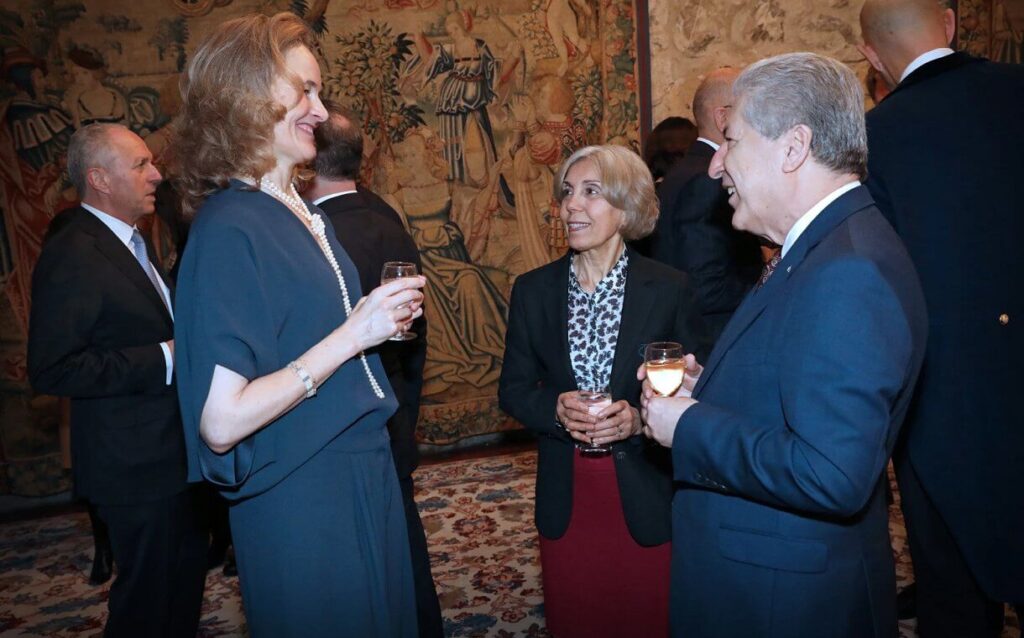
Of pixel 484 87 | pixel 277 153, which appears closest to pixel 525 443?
pixel 484 87

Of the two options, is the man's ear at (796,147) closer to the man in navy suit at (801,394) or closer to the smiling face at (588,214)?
the man in navy suit at (801,394)

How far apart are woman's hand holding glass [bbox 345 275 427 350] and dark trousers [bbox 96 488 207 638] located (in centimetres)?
192

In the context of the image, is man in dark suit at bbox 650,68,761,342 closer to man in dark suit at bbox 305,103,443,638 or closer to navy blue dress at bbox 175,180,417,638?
man in dark suit at bbox 305,103,443,638

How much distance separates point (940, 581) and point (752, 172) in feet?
7.02

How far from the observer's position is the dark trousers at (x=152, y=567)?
3391 mm

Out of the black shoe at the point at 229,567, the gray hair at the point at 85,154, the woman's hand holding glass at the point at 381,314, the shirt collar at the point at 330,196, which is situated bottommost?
the black shoe at the point at 229,567

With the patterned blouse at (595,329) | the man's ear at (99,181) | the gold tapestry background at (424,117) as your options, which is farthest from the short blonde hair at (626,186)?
the gold tapestry background at (424,117)

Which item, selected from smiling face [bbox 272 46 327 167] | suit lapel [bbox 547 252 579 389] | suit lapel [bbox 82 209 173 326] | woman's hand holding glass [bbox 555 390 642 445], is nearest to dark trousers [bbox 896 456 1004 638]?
woman's hand holding glass [bbox 555 390 642 445]

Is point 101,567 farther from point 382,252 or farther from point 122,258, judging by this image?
point 382,252

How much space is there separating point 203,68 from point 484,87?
5.49 m

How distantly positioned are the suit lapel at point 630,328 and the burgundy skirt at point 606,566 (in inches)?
12.7

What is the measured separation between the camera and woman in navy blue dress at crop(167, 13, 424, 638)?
1.99m

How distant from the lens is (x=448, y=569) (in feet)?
16.3

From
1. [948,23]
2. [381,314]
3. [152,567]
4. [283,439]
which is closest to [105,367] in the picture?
[152,567]
